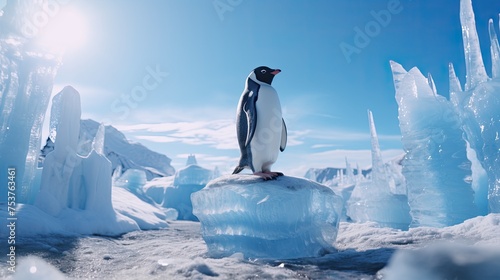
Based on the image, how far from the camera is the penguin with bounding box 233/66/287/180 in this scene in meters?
5.36

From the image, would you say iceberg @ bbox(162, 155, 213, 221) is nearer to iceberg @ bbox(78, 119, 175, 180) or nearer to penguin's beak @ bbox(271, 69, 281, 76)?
penguin's beak @ bbox(271, 69, 281, 76)

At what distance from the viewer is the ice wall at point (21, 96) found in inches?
369

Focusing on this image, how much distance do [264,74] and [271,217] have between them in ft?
8.34

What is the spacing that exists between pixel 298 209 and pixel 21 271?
139 inches

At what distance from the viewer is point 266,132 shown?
536 centimetres

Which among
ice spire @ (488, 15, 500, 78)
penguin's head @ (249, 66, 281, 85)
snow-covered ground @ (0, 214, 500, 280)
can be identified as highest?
ice spire @ (488, 15, 500, 78)

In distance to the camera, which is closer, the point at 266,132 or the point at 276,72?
the point at 266,132

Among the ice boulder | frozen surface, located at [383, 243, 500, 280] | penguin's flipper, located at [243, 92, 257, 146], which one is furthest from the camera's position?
penguin's flipper, located at [243, 92, 257, 146]

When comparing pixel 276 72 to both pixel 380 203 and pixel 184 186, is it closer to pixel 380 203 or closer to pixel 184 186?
pixel 380 203

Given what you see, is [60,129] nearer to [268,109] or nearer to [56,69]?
[56,69]

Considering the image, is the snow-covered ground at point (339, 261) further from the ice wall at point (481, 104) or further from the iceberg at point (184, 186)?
the iceberg at point (184, 186)

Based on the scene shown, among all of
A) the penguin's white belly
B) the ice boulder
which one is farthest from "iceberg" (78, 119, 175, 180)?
the penguin's white belly

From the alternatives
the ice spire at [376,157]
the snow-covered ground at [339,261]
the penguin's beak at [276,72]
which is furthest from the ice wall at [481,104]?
the penguin's beak at [276,72]

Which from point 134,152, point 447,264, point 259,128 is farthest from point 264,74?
point 134,152
